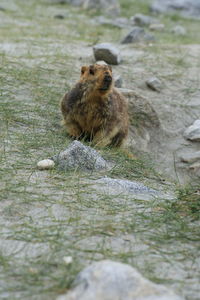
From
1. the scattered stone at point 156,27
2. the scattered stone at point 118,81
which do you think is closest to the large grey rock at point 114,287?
the scattered stone at point 118,81

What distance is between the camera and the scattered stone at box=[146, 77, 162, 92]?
7.38m

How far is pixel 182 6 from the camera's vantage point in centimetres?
1520

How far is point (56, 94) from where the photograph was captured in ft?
21.3

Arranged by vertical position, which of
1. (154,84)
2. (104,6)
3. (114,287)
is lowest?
(104,6)

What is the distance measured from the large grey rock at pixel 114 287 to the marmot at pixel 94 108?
3020 millimetres

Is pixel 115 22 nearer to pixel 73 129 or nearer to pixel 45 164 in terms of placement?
pixel 73 129

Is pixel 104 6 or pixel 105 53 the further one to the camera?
pixel 104 6

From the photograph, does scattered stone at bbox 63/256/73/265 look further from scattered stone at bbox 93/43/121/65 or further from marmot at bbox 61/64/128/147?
scattered stone at bbox 93/43/121/65

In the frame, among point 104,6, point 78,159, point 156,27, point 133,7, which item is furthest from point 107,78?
point 133,7

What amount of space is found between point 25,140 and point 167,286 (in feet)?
8.67

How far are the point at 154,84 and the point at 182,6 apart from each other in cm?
860

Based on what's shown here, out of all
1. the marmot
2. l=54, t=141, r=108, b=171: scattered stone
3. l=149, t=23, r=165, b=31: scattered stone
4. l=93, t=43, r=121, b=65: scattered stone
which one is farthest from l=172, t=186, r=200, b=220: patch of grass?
l=149, t=23, r=165, b=31: scattered stone

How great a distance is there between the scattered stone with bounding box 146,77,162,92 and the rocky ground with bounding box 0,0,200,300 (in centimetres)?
2

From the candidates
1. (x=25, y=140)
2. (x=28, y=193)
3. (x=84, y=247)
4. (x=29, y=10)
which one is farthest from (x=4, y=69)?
(x=29, y=10)
